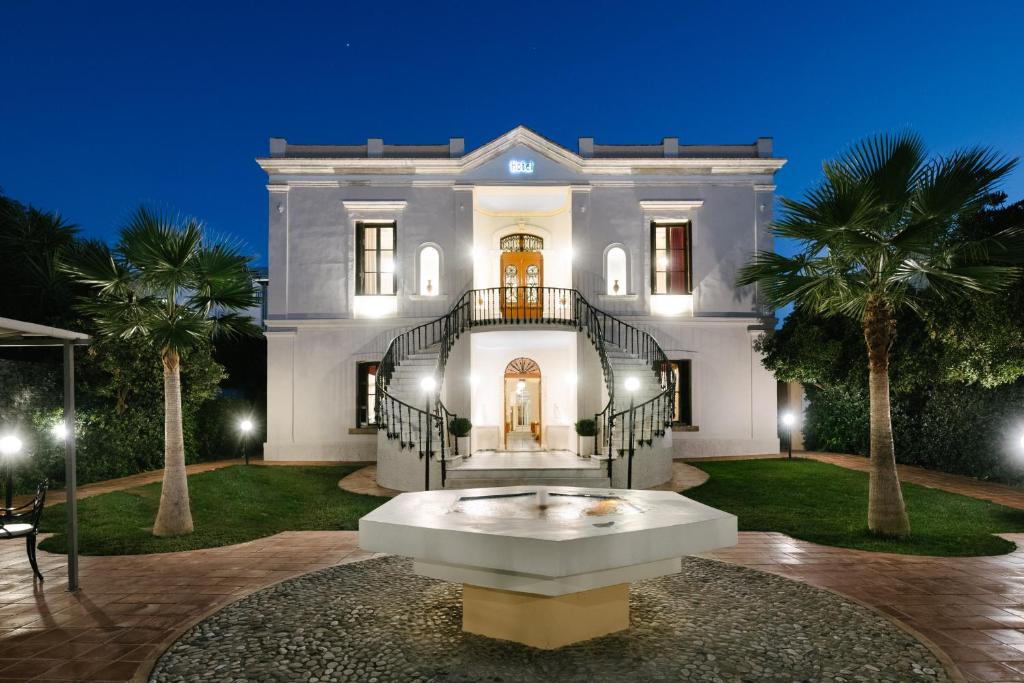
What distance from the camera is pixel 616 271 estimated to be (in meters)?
15.5

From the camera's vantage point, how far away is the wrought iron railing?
37.5 feet

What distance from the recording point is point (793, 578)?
6.09 metres

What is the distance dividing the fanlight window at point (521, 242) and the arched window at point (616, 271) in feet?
6.02

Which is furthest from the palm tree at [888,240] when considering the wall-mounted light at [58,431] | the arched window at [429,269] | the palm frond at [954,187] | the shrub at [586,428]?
the wall-mounted light at [58,431]

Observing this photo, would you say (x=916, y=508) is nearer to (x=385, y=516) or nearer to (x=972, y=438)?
(x=972, y=438)

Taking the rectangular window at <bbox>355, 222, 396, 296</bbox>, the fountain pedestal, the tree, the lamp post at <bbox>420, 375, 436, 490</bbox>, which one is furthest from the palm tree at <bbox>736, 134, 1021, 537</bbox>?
the tree

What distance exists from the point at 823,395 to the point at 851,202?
10930 mm

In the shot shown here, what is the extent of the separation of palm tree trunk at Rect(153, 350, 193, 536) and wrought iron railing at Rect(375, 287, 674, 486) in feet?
11.9

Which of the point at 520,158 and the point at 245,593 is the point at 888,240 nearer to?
the point at 245,593

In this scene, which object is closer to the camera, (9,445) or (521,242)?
(9,445)

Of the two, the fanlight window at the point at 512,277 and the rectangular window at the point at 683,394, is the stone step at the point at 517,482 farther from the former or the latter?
the fanlight window at the point at 512,277

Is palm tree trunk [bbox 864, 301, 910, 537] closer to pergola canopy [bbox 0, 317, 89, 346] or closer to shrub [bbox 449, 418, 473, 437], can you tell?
shrub [bbox 449, 418, 473, 437]

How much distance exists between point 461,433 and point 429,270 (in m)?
5.14

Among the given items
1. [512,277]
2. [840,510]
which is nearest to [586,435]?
[840,510]
